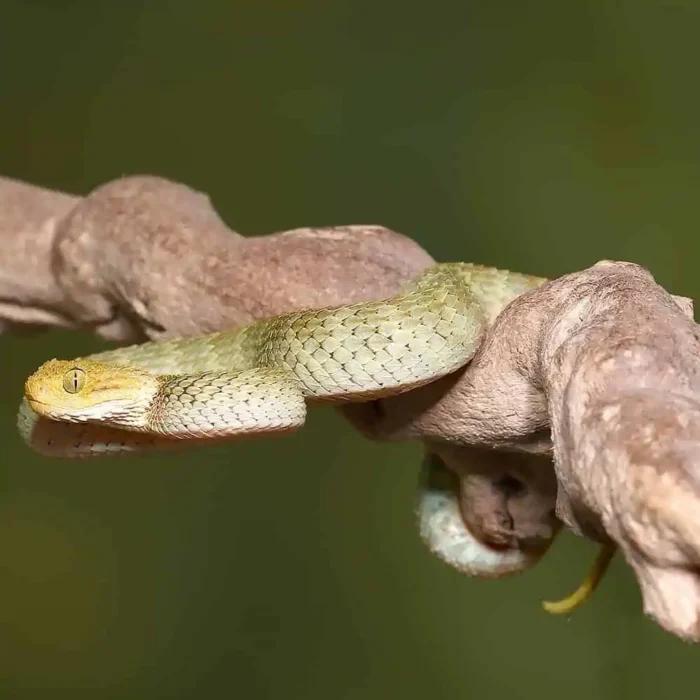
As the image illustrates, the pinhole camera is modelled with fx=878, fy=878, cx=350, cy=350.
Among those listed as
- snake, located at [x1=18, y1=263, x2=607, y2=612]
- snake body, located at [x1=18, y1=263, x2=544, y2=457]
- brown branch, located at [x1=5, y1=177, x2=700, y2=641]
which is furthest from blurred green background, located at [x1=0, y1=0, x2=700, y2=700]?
snake body, located at [x1=18, y1=263, x2=544, y2=457]

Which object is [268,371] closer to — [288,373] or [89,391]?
[288,373]

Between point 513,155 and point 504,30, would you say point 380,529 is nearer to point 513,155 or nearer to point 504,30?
point 513,155

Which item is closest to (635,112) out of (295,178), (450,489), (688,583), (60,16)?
(295,178)

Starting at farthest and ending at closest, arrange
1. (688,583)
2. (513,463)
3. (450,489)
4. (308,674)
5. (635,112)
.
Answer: (308,674), (635,112), (450,489), (513,463), (688,583)

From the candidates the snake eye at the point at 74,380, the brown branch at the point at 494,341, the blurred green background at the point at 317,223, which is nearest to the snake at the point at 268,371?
the snake eye at the point at 74,380

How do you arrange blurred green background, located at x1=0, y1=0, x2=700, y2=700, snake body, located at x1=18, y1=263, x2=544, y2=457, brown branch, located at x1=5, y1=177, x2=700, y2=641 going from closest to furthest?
brown branch, located at x1=5, y1=177, x2=700, y2=641, snake body, located at x1=18, y1=263, x2=544, y2=457, blurred green background, located at x1=0, y1=0, x2=700, y2=700

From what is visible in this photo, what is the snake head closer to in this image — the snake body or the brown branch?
the snake body
